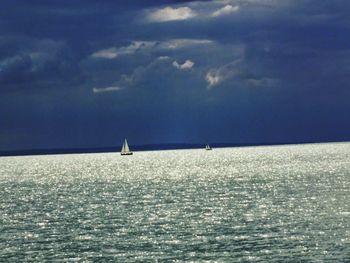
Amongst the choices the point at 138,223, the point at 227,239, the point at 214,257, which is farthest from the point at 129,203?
the point at 214,257

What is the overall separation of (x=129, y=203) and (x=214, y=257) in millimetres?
69294

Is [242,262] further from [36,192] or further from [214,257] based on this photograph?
[36,192]

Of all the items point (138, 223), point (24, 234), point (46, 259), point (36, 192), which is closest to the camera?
point (46, 259)

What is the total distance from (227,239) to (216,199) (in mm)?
59484

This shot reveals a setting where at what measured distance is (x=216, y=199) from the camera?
145 metres

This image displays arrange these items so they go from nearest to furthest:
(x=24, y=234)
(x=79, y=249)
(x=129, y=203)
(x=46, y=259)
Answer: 1. (x=46, y=259)
2. (x=79, y=249)
3. (x=24, y=234)
4. (x=129, y=203)

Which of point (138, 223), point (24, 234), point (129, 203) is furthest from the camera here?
point (129, 203)

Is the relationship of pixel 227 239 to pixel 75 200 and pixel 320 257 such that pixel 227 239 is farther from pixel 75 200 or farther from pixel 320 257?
pixel 75 200

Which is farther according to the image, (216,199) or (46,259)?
(216,199)

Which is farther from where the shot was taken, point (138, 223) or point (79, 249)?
point (138, 223)

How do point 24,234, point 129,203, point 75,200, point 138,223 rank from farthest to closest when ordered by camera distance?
1. point 75,200
2. point 129,203
3. point 138,223
4. point 24,234

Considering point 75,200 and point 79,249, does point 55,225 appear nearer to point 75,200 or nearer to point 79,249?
point 79,249

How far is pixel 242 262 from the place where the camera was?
70.3 metres

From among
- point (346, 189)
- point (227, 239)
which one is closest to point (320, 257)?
point (227, 239)
